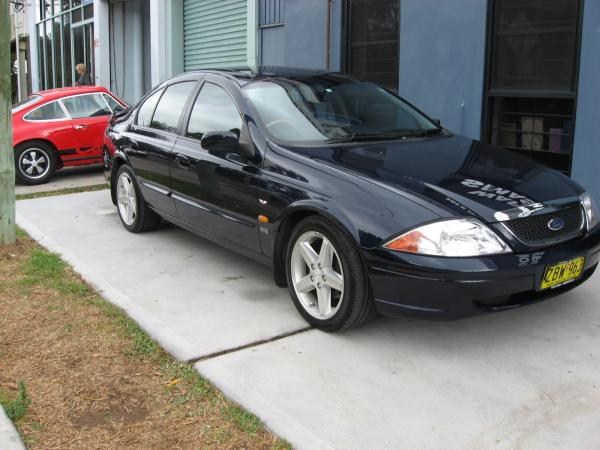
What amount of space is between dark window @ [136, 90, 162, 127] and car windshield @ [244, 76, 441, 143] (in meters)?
1.54

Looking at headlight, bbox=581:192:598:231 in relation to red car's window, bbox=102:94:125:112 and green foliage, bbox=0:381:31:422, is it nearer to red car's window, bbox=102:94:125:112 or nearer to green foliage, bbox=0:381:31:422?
green foliage, bbox=0:381:31:422

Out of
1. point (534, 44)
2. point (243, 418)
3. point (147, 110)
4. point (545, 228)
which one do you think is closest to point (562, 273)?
point (545, 228)

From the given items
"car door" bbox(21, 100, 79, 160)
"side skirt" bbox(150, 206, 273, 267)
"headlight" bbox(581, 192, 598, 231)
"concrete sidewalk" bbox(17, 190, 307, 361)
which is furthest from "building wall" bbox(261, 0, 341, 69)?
"headlight" bbox(581, 192, 598, 231)

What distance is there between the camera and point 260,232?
4457 millimetres

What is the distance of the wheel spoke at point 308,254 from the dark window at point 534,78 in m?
3.73

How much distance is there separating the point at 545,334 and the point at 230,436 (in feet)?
7.02

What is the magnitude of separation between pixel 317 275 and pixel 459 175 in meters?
1.03

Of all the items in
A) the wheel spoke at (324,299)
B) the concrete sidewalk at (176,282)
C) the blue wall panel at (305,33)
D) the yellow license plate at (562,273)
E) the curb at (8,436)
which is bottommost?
the curb at (8,436)

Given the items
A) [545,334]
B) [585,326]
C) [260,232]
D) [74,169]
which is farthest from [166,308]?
[74,169]

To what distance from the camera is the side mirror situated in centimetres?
454

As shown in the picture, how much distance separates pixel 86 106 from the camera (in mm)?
10656

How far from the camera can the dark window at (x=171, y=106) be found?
5605 millimetres

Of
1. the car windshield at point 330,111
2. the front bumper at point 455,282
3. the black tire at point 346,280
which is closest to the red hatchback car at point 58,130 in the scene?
the car windshield at point 330,111

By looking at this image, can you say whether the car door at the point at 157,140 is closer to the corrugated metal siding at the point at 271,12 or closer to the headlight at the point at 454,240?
the headlight at the point at 454,240
